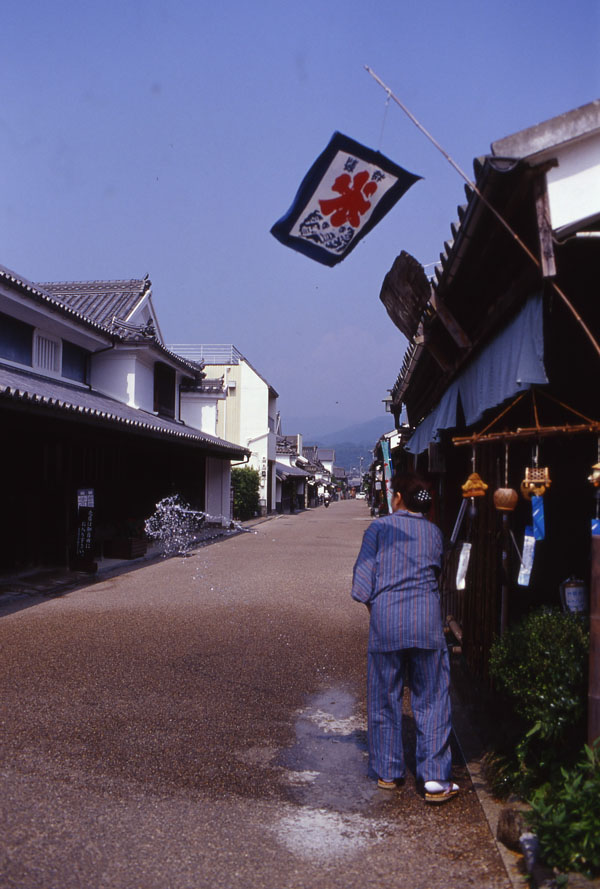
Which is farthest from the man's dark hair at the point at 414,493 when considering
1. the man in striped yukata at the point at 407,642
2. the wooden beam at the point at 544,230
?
the wooden beam at the point at 544,230

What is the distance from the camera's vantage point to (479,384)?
5137 mm

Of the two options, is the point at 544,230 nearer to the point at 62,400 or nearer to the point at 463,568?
the point at 463,568

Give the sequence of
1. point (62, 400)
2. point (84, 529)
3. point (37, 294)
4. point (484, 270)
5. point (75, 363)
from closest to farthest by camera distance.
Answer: point (484, 270), point (62, 400), point (84, 529), point (37, 294), point (75, 363)

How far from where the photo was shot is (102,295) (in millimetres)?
26234

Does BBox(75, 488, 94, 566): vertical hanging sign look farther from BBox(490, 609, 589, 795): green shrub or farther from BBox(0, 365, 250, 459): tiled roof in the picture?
BBox(490, 609, 589, 795): green shrub

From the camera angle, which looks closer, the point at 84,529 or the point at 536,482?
the point at 536,482

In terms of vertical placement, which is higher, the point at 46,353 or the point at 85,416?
the point at 46,353

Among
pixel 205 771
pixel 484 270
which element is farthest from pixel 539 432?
pixel 205 771

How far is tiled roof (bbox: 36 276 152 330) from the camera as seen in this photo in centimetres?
2470

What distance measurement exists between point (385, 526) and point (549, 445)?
6.18ft

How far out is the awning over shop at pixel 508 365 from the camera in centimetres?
381

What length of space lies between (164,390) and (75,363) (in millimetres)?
6210

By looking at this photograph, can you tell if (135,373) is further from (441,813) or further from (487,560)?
(441,813)

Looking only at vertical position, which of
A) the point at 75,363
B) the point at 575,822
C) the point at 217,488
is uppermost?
the point at 75,363
